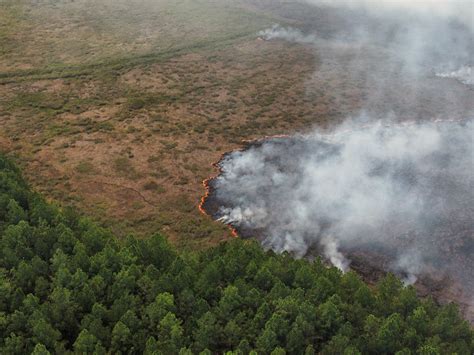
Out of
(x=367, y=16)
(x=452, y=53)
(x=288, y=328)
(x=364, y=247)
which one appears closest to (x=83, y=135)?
(x=364, y=247)

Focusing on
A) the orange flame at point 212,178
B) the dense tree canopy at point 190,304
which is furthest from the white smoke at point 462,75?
the dense tree canopy at point 190,304

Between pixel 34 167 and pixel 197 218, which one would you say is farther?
pixel 34 167

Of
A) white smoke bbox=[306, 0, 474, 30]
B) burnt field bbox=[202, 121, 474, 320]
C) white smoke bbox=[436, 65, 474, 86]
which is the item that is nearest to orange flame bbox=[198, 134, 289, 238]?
burnt field bbox=[202, 121, 474, 320]

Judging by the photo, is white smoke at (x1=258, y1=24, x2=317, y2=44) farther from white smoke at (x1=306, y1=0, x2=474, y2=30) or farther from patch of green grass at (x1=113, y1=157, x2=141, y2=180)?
patch of green grass at (x1=113, y1=157, x2=141, y2=180)

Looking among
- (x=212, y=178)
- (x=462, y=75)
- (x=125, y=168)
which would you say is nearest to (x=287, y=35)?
(x=462, y=75)

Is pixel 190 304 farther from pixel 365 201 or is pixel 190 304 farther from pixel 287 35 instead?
pixel 287 35

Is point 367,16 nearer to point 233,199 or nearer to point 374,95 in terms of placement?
point 374,95
